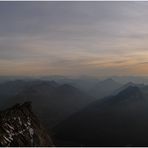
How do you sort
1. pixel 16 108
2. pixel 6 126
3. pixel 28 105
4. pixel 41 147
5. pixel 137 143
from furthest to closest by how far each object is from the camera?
pixel 137 143
pixel 28 105
pixel 16 108
pixel 41 147
pixel 6 126

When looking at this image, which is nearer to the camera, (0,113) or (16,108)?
(0,113)

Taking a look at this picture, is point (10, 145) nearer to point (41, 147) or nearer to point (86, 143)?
point (41, 147)

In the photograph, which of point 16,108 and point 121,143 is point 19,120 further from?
point 121,143

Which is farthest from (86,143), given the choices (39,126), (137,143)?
(39,126)

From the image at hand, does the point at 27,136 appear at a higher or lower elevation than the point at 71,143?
higher

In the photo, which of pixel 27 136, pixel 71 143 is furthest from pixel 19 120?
pixel 71 143

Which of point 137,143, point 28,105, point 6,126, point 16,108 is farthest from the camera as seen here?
point 137,143

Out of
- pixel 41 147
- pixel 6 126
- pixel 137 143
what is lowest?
pixel 137 143
